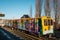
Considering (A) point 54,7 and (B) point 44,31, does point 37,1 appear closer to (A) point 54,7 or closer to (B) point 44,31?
(A) point 54,7

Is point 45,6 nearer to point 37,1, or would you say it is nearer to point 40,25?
point 37,1

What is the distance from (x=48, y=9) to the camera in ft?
103

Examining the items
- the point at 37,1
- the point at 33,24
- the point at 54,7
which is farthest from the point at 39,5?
the point at 33,24

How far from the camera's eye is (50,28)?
20.6 m

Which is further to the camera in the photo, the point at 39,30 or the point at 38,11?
the point at 38,11

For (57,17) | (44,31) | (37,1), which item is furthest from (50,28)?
(37,1)

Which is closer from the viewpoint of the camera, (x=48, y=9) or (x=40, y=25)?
(x=40, y=25)

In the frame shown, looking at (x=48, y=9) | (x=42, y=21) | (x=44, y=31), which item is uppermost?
(x=48, y=9)

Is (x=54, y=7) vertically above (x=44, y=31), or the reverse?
(x=54, y=7)

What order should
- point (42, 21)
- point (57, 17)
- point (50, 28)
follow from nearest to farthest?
1. point (42, 21)
2. point (50, 28)
3. point (57, 17)

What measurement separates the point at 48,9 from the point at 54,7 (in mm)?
1234

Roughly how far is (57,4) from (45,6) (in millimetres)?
2558

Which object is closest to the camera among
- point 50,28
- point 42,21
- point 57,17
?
point 42,21

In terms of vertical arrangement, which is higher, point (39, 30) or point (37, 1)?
point (37, 1)
